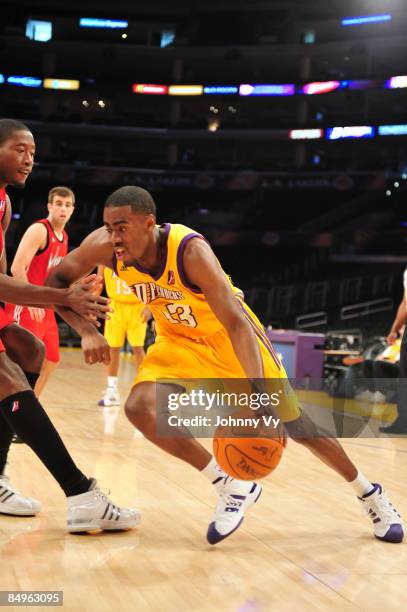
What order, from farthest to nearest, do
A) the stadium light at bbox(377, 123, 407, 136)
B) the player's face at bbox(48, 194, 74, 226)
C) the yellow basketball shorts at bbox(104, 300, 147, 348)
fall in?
1. the stadium light at bbox(377, 123, 407, 136)
2. the yellow basketball shorts at bbox(104, 300, 147, 348)
3. the player's face at bbox(48, 194, 74, 226)

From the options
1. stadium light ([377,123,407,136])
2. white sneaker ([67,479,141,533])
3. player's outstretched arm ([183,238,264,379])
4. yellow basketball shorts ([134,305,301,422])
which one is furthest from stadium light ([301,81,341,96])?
white sneaker ([67,479,141,533])

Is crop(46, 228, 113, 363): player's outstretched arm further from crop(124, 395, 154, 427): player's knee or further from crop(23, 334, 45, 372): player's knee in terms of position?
crop(124, 395, 154, 427): player's knee

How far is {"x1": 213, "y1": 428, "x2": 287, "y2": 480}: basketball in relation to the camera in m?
2.79

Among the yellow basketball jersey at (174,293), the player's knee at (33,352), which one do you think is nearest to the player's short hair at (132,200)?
the yellow basketball jersey at (174,293)

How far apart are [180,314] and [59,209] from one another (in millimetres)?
2350

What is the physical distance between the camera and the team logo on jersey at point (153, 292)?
10.1 feet

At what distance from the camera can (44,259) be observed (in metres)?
5.09

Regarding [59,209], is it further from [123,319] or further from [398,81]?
[398,81]

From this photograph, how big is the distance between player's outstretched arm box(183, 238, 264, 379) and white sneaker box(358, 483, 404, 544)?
913 millimetres

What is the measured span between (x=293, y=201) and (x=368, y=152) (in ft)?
15.1

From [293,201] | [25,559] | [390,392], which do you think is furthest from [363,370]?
[293,201]

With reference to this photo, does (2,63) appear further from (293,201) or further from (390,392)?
(390,392)

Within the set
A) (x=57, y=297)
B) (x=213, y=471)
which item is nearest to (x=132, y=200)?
(x=57, y=297)

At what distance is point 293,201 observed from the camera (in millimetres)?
29281
